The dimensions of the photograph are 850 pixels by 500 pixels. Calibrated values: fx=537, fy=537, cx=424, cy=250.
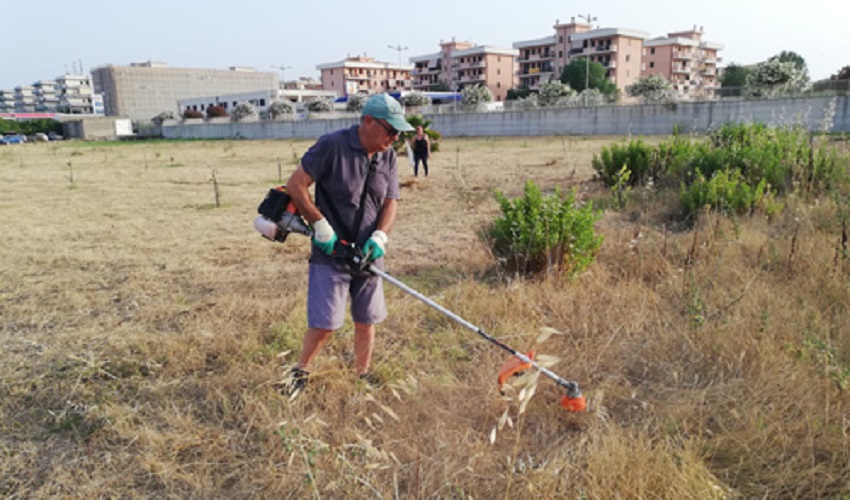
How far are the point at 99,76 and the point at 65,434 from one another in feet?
379

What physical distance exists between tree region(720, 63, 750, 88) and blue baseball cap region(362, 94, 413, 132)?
58356mm

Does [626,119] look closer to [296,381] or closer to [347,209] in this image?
[347,209]

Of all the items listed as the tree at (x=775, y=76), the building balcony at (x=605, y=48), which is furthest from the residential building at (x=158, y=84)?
the tree at (x=775, y=76)

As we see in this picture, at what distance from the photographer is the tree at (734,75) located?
51375 millimetres

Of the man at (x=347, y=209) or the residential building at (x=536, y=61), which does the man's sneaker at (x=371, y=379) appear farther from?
the residential building at (x=536, y=61)

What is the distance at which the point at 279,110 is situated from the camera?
4428 cm

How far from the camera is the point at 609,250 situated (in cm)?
484

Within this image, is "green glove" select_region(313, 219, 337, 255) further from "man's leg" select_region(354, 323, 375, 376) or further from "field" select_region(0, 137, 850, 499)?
"field" select_region(0, 137, 850, 499)

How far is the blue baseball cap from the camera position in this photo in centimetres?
246

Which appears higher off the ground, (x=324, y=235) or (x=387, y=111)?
(x=387, y=111)

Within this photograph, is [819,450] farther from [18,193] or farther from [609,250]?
[18,193]

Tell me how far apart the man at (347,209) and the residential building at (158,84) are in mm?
99583

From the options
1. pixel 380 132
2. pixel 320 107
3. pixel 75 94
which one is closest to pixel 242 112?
pixel 320 107

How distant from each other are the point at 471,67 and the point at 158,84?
6244 cm
